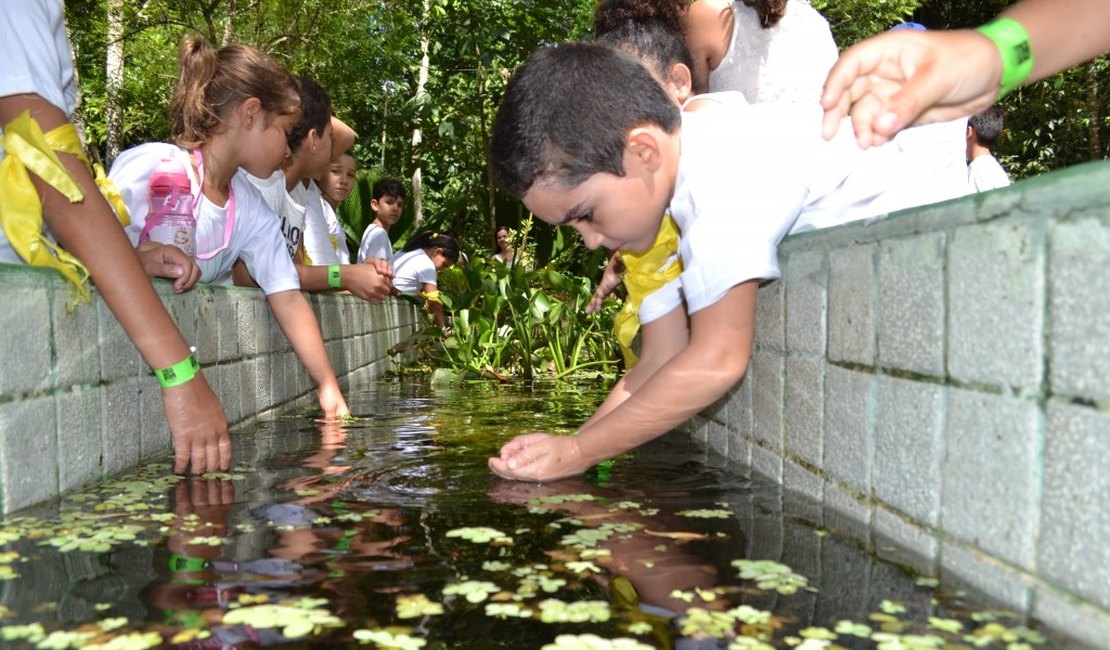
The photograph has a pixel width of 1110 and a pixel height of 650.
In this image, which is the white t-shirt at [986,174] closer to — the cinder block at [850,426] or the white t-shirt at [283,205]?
the cinder block at [850,426]

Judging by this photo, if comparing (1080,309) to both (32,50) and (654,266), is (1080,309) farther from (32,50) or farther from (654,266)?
(32,50)

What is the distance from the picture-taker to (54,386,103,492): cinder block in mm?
2076

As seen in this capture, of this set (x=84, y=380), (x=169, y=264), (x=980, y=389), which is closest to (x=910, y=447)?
(x=980, y=389)

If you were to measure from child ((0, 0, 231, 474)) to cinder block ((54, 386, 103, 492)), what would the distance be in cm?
18

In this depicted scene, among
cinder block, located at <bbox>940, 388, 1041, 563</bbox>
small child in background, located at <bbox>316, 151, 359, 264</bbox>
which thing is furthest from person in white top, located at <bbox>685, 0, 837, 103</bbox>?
small child in background, located at <bbox>316, 151, 359, 264</bbox>

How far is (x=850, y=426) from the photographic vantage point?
1.81m

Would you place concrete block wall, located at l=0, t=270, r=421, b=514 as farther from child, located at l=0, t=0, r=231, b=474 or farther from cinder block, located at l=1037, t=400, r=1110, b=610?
cinder block, located at l=1037, t=400, r=1110, b=610

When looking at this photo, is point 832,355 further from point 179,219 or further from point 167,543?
point 179,219

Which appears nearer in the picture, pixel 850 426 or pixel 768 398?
pixel 850 426

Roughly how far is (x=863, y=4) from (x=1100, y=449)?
12552 millimetres

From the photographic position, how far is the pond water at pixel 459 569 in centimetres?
121

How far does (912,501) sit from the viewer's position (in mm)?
1547

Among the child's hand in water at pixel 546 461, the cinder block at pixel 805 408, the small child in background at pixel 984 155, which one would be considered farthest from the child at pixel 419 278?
the cinder block at pixel 805 408

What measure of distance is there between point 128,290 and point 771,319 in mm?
1547
